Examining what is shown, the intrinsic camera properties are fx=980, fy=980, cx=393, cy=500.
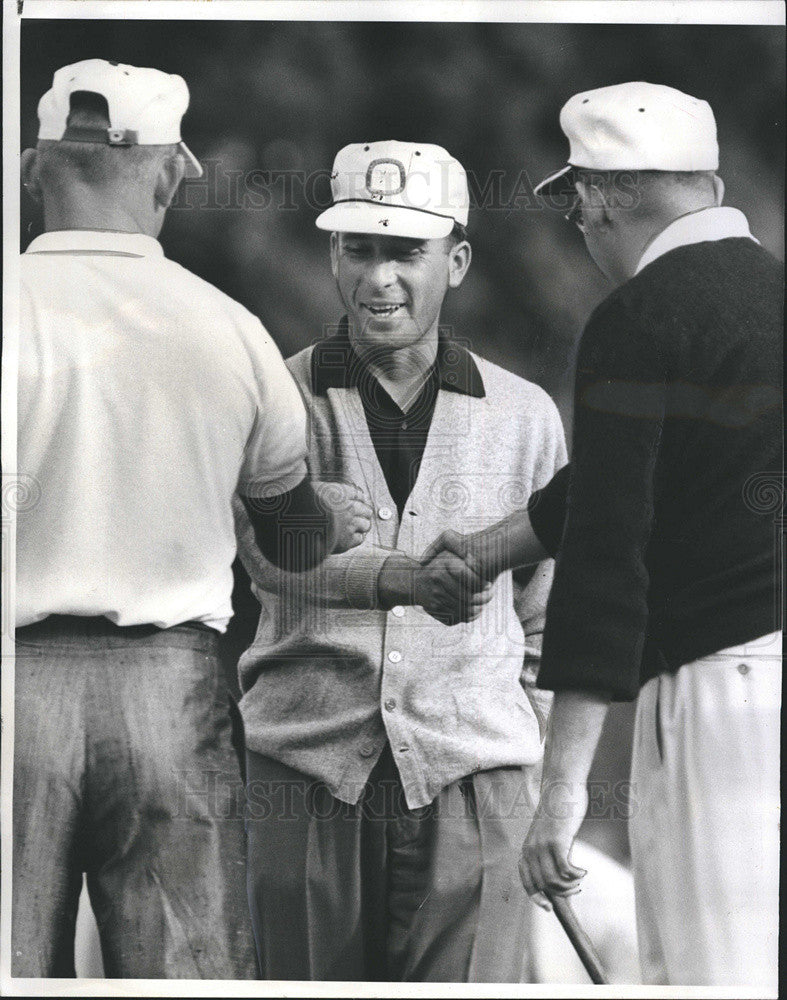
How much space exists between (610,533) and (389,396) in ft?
2.16

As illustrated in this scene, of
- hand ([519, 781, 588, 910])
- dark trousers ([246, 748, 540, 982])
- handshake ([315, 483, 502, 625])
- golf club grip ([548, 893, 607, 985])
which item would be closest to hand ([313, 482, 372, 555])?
handshake ([315, 483, 502, 625])

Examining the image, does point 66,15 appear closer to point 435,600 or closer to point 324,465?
point 324,465

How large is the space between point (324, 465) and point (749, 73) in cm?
149

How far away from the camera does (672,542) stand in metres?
2.45

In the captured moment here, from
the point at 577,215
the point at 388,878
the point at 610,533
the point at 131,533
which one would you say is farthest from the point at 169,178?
the point at 388,878

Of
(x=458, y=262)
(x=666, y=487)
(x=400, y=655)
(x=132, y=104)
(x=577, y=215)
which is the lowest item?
(x=400, y=655)

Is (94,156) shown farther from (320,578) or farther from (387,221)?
(320,578)

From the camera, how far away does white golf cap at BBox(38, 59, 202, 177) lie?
8.29 ft

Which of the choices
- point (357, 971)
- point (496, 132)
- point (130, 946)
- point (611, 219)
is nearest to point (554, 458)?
point (611, 219)

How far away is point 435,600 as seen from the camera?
2.51 metres

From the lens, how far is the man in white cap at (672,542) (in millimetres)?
2453

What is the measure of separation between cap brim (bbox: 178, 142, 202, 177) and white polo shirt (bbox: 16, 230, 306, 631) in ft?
0.70

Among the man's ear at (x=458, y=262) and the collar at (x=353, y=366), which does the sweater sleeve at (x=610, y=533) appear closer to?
the collar at (x=353, y=366)

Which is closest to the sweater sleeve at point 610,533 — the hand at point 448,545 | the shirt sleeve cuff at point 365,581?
the hand at point 448,545
